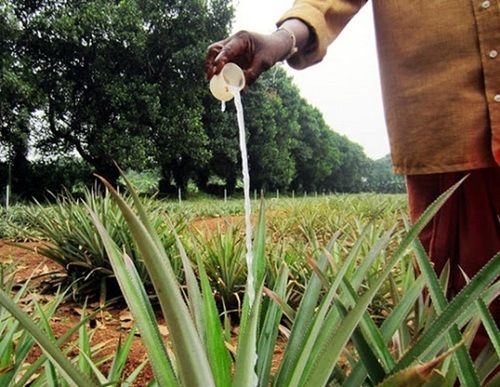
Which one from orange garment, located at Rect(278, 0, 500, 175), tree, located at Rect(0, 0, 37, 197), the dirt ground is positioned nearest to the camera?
orange garment, located at Rect(278, 0, 500, 175)

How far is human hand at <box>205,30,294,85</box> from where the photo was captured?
31.5 inches

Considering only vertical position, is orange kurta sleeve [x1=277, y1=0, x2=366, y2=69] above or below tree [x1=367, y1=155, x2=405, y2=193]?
above

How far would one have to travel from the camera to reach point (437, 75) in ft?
3.20

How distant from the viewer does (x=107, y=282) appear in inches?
110

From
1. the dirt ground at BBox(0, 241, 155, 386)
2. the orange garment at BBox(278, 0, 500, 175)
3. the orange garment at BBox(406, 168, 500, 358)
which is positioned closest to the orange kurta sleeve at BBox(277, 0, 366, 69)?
the orange garment at BBox(278, 0, 500, 175)

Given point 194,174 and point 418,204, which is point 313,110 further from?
point 418,204

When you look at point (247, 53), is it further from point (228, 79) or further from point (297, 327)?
point (297, 327)

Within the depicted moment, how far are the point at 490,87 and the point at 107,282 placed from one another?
2.41 metres

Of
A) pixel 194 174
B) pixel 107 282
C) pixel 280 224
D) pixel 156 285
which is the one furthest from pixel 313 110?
pixel 156 285

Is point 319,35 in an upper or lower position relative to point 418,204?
upper

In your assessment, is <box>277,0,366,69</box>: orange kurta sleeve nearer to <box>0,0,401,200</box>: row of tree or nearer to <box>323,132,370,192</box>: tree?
<box>0,0,401,200</box>: row of tree

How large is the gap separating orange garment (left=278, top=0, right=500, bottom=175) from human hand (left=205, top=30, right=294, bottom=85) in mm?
141

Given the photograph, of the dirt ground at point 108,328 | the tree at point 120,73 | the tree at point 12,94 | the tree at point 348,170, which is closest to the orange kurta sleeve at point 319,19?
the dirt ground at point 108,328

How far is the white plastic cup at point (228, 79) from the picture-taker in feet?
2.62
